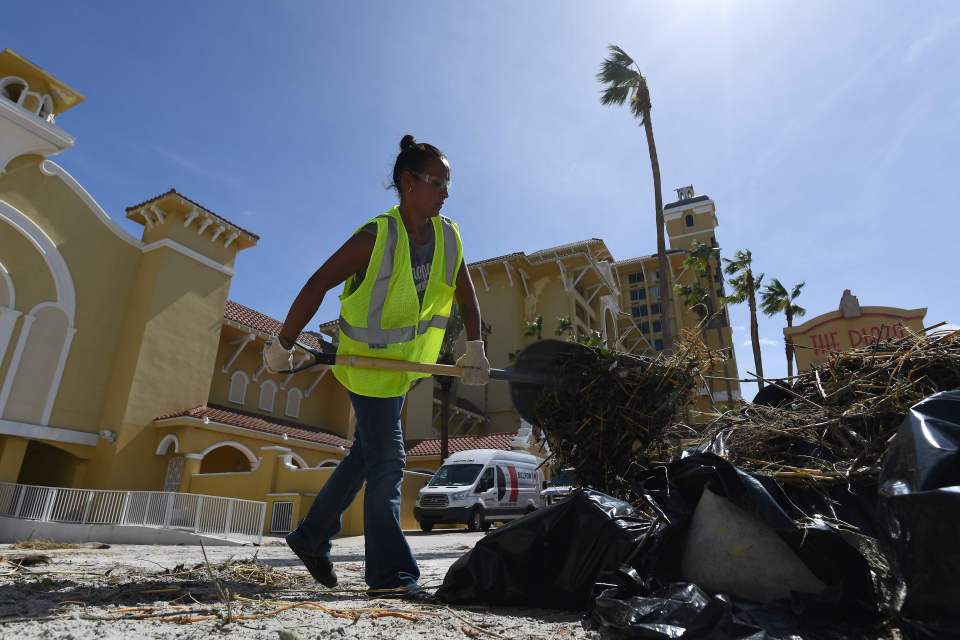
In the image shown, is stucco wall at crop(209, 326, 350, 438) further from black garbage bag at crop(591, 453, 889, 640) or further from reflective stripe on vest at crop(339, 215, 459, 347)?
black garbage bag at crop(591, 453, 889, 640)

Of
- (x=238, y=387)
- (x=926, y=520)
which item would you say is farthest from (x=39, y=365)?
(x=926, y=520)

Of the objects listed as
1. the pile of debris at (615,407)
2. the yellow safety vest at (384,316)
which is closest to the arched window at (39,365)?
the yellow safety vest at (384,316)

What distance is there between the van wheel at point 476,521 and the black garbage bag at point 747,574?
43.9 feet

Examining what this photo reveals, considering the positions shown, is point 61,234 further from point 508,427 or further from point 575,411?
point 508,427

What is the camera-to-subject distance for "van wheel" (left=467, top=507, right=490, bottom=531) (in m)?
14.8

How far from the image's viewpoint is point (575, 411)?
316 centimetres

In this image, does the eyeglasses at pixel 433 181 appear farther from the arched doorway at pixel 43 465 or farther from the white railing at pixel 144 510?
the arched doorway at pixel 43 465

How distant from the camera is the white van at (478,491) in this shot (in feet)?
48.5

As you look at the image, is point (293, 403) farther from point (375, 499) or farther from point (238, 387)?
point (375, 499)

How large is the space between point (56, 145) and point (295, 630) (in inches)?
682

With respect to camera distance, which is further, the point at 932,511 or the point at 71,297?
the point at 71,297

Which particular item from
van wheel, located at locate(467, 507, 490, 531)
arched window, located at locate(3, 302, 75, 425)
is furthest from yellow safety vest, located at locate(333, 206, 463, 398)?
arched window, located at locate(3, 302, 75, 425)

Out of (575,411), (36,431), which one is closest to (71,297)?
(36,431)

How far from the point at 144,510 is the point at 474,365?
432 inches
